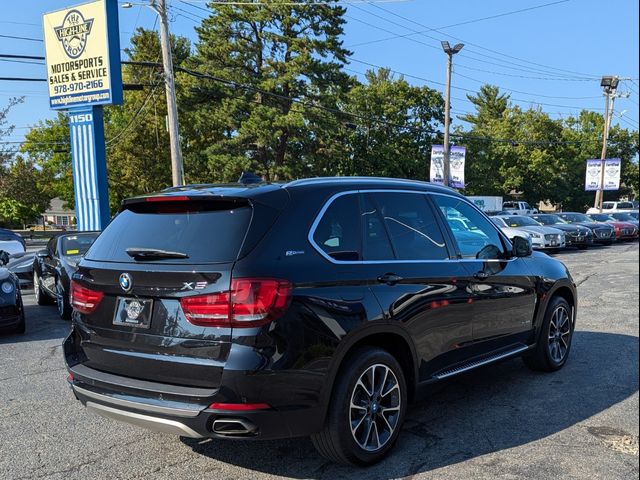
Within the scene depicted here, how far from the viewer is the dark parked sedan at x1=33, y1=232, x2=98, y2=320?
29.7 feet

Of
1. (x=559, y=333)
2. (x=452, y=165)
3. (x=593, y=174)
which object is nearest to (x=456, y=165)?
→ (x=452, y=165)

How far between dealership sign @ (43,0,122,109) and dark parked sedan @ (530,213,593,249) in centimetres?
1718

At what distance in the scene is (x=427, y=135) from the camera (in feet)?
168

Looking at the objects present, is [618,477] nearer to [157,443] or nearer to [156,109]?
[157,443]

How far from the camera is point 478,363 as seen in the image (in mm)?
4582

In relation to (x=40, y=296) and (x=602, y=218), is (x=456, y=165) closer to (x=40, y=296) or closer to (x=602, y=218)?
(x=602, y=218)

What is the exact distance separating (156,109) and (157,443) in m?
43.3

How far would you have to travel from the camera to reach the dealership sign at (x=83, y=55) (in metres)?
16.4

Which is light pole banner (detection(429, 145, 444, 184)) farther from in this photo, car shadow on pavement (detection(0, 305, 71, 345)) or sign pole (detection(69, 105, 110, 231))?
car shadow on pavement (detection(0, 305, 71, 345))

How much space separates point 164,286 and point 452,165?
30066 mm

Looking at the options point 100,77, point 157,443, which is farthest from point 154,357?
point 100,77

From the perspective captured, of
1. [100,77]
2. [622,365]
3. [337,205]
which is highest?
[100,77]

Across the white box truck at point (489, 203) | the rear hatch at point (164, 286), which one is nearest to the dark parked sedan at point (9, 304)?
the rear hatch at point (164, 286)

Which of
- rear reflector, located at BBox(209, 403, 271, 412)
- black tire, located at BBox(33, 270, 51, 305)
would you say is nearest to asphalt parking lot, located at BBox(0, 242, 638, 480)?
rear reflector, located at BBox(209, 403, 271, 412)
